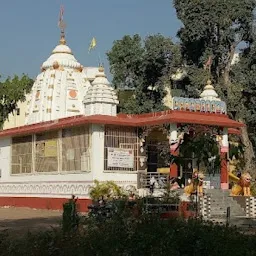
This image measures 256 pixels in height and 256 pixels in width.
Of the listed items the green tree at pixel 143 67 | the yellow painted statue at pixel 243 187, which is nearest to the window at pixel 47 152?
the yellow painted statue at pixel 243 187

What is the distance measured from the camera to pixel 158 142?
2488 cm

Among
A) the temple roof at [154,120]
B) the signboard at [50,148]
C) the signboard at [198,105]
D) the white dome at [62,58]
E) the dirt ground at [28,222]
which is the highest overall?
the white dome at [62,58]

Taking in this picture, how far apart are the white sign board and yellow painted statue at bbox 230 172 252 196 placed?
14.1 ft

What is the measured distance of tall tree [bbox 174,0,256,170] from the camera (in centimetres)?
3284

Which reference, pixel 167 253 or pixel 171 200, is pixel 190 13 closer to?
pixel 171 200

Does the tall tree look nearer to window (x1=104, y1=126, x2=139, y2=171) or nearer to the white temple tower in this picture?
the white temple tower

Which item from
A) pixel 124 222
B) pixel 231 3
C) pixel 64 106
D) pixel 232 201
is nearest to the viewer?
pixel 124 222

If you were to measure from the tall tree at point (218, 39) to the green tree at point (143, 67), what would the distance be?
1304 millimetres

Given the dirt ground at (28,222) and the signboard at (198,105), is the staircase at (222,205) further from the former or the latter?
the dirt ground at (28,222)

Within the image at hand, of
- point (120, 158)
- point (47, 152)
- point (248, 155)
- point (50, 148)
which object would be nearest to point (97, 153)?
point (120, 158)

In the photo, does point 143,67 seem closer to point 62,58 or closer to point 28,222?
point 62,58

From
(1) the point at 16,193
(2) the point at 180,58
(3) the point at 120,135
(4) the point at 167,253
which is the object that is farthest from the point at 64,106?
(4) the point at 167,253

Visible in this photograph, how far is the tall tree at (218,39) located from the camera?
108 ft

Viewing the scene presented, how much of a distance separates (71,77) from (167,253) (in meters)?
24.0
